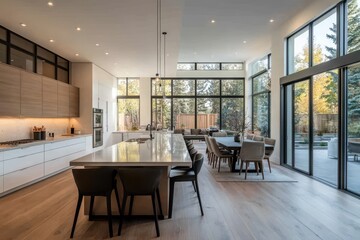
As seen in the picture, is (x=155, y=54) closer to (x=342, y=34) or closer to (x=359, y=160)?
(x=342, y=34)

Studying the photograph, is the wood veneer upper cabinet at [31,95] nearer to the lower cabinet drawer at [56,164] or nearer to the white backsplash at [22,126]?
the white backsplash at [22,126]

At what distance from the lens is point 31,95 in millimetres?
5117

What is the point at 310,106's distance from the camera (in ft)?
18.0

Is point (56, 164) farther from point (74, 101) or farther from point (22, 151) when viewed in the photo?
point (74, 101)

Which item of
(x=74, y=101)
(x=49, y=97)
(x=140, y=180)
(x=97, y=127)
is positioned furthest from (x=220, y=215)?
(x=97, y=127)

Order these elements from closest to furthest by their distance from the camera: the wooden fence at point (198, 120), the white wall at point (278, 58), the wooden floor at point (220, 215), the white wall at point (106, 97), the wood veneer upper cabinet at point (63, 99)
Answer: the wooden floor at point (220, 215) → the white wall at point (278, 58) → the wood veneer upper cabinet at point (63, 99) → the white wall at point (106, 97) → the wooden fence at point (198, 120)

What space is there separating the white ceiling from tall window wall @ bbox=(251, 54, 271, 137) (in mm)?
860

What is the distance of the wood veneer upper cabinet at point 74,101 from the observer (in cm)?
717

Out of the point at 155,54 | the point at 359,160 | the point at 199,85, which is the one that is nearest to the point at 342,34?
the point at 359,160

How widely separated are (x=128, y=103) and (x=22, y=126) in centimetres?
635

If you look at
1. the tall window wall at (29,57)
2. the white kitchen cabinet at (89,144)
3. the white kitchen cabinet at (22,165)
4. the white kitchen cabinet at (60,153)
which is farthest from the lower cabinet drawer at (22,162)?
the white kitchen cabinet at (89,144)

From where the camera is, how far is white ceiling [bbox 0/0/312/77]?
160 inches

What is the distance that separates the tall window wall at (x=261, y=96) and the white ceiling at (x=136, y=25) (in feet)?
2.82

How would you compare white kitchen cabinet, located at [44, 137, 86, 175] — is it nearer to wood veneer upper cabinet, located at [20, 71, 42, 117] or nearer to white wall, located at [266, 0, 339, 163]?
wood veneer upper cabinet, located at [20, 71, 42, 117]
